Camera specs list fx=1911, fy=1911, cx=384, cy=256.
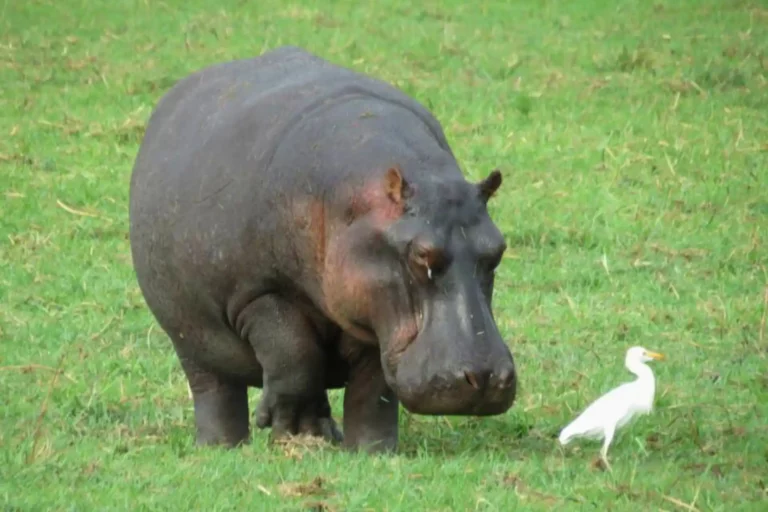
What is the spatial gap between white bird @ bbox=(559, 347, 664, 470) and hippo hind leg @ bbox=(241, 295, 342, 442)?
2.96 ft

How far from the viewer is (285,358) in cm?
639

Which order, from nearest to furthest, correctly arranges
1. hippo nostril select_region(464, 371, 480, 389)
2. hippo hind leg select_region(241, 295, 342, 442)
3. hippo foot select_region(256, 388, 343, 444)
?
hippo nostril select_region(464, 371, 480, 389) < hippo hind leg select_region(241, 295, 342, 442) < hippo foot select_region(256, 388, 343, 444)

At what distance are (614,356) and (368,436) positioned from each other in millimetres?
2372

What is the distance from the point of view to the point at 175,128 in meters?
7.04

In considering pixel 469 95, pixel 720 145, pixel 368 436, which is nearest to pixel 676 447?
pixel 368 436

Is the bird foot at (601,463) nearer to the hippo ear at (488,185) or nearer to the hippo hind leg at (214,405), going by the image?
the hippo ear at (488,185)

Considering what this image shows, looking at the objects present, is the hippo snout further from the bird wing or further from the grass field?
the bird wing

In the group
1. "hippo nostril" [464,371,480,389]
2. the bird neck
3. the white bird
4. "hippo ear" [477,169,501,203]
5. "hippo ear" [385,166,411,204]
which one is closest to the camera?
"hippo nostril" [464,371,480,389]

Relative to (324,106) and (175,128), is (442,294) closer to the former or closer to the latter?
(324,106)

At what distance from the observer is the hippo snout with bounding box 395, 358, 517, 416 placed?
578 centimetres

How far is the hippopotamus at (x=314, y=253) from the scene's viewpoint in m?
5.86

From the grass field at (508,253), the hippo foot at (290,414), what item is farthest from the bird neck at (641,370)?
the hippo foot at (290,414)

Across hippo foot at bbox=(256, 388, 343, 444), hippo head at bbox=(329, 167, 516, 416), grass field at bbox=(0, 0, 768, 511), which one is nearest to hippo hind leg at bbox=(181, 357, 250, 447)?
grass field at bbox=(0, 0, 768, 511)

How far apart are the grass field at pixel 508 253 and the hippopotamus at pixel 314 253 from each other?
255 millimetres
